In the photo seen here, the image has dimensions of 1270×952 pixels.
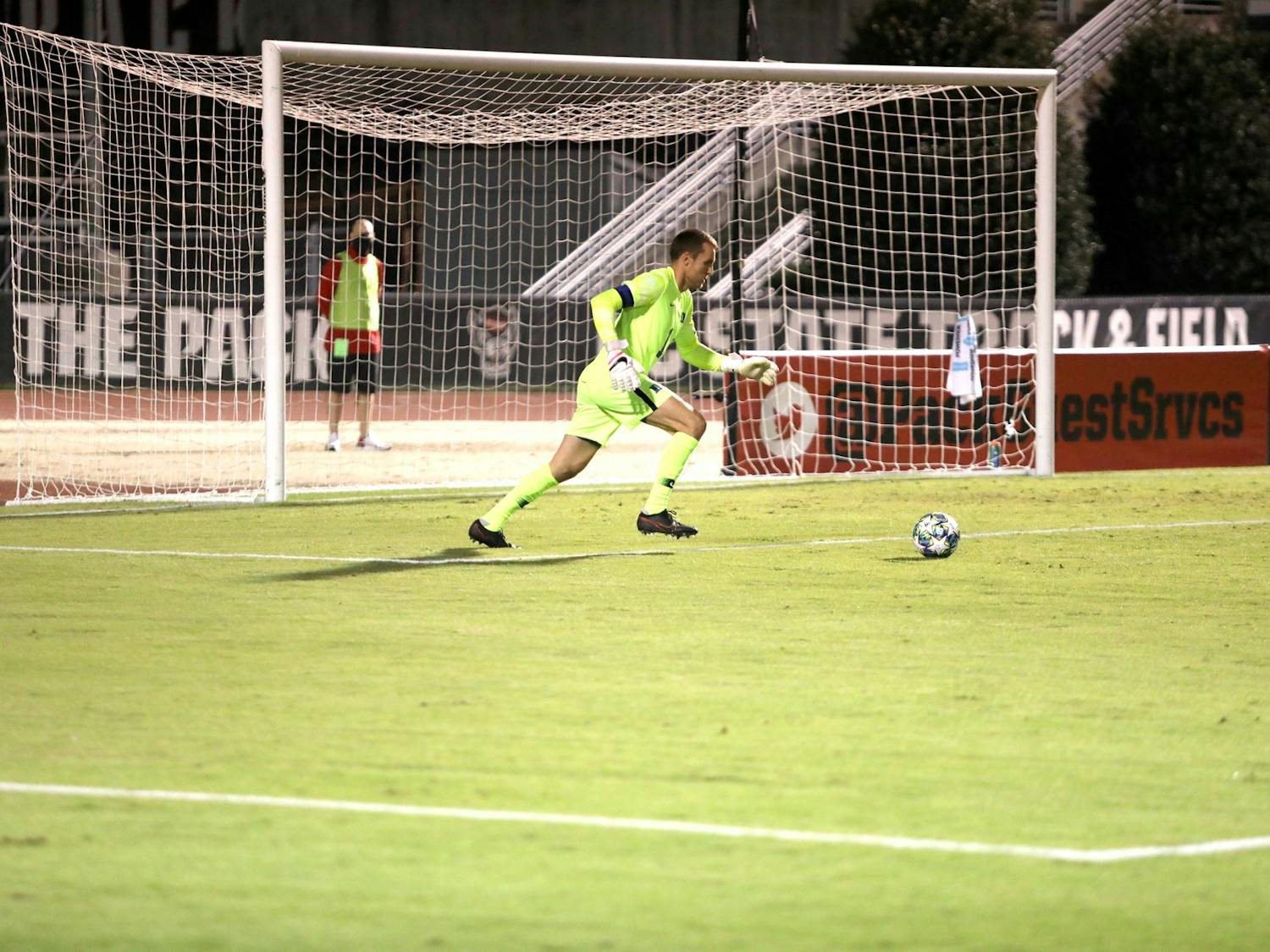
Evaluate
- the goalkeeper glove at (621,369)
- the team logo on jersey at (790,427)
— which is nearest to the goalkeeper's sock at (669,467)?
the goalkeeper glove at (621,369)

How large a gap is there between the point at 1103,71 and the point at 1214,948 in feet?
100

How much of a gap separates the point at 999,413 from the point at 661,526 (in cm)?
663

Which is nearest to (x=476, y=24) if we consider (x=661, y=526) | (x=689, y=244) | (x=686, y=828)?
(x=689, y=244)

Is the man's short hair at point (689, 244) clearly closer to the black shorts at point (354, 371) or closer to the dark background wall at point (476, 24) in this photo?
the black shorts at point (354, 371)

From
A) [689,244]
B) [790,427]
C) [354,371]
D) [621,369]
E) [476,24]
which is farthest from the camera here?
[476,24]

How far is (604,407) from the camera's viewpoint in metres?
11.1

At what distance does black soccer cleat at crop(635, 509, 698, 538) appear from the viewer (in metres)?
11.5

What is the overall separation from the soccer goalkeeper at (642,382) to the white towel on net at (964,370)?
5594 mm

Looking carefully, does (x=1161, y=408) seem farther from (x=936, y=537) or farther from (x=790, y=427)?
(x=936, y=537)

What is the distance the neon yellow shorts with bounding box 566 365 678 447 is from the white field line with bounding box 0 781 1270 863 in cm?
574

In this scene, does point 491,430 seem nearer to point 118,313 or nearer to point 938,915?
point 118,313

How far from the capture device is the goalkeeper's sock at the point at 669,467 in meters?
11.3

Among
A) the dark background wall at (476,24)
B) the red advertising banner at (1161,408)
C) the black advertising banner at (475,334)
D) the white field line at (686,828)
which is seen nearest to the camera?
the white field line at (686,828)

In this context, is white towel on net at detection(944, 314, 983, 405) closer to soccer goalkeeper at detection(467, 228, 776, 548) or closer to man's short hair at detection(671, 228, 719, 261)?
soccer goalkeeper at detection(467, 228, 776, 548)
